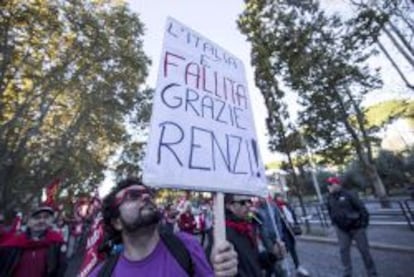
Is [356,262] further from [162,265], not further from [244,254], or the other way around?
[162,265]

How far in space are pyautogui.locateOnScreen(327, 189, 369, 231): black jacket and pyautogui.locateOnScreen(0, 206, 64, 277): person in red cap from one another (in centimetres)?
470

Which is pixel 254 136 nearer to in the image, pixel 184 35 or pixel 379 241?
pixel 184 35

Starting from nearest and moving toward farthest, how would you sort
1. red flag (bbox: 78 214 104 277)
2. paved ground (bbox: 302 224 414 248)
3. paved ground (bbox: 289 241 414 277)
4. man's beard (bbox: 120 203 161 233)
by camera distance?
man's beard (bbox: 120 203 161 233) → red flag (bbox: 78 214 104 277) → paved ground (bbox: 289 241 414 277) → paved ground (bbox: 302 224 414 248)

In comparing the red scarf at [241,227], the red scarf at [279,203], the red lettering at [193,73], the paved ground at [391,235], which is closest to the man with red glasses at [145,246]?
the red scarf at [241,227]

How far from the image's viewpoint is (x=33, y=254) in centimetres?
399

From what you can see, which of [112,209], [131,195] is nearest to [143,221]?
[131,195]

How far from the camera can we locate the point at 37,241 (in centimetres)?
406

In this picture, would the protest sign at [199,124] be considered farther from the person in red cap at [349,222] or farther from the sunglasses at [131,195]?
the person in red cap at [349,222]

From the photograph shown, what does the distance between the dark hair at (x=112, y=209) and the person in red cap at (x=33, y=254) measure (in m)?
1.66

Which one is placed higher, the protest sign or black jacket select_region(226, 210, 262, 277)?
the protest sign

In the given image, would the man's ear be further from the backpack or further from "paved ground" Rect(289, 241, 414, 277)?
"paved ground" Rect(289, 241, 414, 277)

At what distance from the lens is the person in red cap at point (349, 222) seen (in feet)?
19.8

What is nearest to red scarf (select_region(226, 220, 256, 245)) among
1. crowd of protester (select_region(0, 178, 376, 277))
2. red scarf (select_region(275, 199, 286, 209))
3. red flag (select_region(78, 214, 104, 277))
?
crowd of protester (select_region(0, 178, 376, 277))

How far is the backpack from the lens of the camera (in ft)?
6.97
